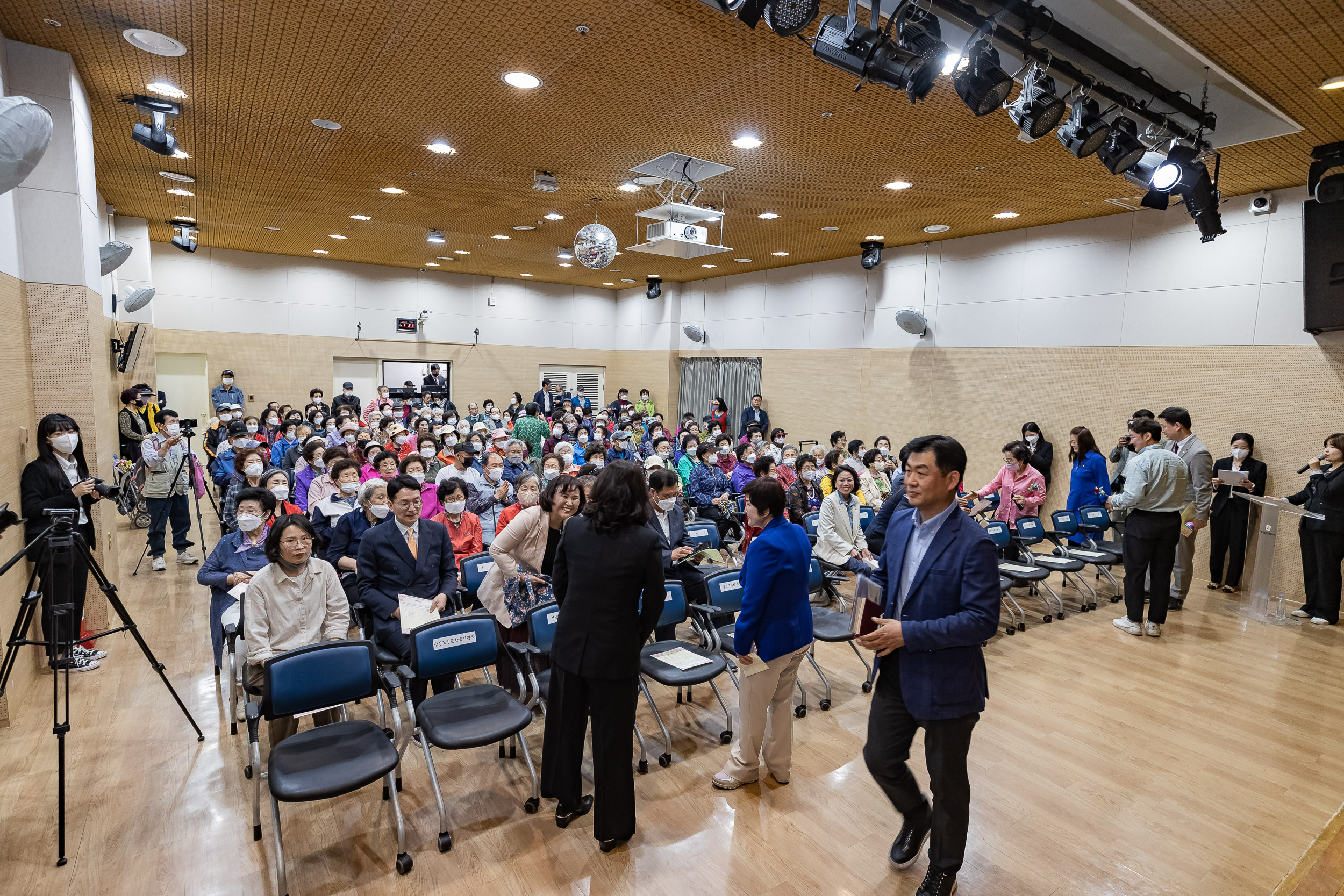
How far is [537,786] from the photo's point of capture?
3.44 m

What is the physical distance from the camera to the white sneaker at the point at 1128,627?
235 inches

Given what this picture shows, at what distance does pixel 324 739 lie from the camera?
299 cm

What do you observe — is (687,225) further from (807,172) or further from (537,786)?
(537,786)

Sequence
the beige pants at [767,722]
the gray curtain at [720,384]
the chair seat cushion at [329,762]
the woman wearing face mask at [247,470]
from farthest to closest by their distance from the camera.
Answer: the gray curtain at [720,384], the woman wearing face mask at [247,470], the beige pants at [767,722], the chair seat cushion at [329,762]

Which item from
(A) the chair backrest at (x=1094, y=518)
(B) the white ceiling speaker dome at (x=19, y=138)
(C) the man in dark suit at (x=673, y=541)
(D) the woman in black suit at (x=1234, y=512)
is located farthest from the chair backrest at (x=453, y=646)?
(D) the woman in black suit at (x=1234, y=512)

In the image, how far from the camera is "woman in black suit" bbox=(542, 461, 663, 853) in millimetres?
2785

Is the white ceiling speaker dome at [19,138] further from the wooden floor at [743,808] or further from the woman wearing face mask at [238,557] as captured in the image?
the wooden floor at [743,808]

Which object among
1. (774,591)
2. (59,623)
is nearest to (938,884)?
(774,591)

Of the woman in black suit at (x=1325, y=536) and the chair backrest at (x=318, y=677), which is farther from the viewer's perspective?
the woman in black suit at (x=1325, y=536)

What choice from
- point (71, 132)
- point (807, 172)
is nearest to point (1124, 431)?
point (807, 172)

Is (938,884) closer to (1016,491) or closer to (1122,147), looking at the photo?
(1122,147)

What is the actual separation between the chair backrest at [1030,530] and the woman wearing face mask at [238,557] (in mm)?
6537

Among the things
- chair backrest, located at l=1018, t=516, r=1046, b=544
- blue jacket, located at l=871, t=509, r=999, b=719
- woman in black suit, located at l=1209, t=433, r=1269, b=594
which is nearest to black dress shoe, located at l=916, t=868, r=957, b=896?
blue jacket, located at l=871, t=509, r=999, b=719

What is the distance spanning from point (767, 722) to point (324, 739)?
2.21 metres
